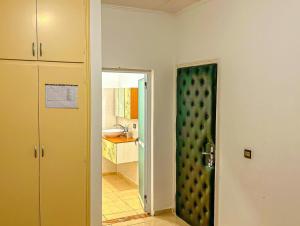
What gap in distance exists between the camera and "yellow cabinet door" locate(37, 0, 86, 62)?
263cm

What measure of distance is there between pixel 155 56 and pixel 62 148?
180 centimetres

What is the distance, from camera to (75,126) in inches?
110

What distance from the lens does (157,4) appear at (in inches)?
139

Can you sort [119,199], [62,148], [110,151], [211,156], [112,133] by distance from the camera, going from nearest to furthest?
[62,148] → [211,156] → [119,199] → [110,151] → [112,133]

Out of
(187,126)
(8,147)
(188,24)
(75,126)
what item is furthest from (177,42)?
(8,147)

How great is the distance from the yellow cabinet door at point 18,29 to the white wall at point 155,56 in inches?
43.6

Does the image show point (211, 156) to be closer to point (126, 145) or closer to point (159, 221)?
point (159, 221)

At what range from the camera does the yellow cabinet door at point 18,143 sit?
2582 mm

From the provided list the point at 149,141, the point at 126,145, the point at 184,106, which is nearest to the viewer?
the point at 184,106

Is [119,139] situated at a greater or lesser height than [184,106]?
lesser

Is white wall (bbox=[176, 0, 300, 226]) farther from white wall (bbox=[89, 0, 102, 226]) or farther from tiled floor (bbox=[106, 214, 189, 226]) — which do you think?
white wall (bbox=[89, 0, 102, 226])

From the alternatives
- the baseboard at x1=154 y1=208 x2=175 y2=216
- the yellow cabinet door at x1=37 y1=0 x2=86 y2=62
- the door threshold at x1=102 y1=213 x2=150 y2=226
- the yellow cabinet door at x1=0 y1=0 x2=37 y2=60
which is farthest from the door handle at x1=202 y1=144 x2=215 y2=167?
the yellow cabinet door at x1=0 y1=0 x2=37 y2=60

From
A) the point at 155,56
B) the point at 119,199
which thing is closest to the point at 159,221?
the point at 119,199

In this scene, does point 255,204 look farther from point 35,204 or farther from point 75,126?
point 35,204
